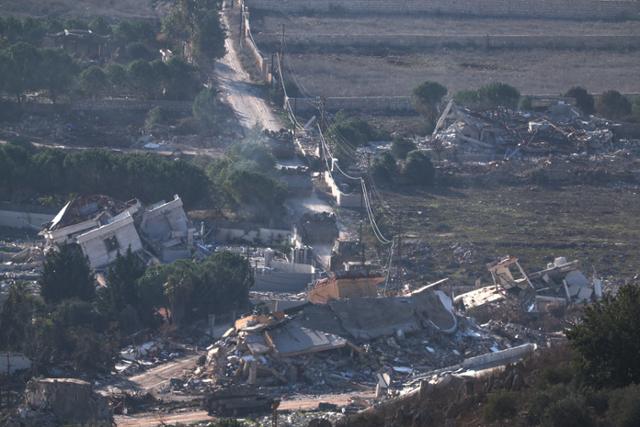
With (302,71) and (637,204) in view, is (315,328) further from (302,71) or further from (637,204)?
(302,71)

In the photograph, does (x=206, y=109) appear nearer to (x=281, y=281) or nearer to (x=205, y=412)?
(x=281, y=281)

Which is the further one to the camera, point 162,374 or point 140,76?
point 140,76

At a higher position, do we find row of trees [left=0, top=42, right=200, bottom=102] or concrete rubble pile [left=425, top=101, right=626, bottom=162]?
row of trees [left=0, top=42, right=200, bottom=102]

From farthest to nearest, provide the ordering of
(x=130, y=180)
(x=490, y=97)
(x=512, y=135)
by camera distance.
Result: (x=490, y=97) < (x=512, y=135) < (x=130, y=180)

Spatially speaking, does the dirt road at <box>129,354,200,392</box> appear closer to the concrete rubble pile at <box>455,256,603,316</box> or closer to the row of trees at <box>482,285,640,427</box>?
the concrete rubble pile at <box>455,256,603,316</box>

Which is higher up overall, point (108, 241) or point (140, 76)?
point (140, 76)

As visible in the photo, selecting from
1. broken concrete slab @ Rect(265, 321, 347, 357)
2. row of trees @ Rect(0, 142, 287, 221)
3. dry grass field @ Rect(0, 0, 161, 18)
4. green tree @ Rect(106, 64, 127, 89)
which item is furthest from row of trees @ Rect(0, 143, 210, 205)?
dry grass field @ Rect(0, 0, 161, 18)

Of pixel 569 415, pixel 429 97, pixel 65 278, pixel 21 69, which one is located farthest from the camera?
pixel 429 97

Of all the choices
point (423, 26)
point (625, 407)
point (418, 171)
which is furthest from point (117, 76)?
point (625, 407)
